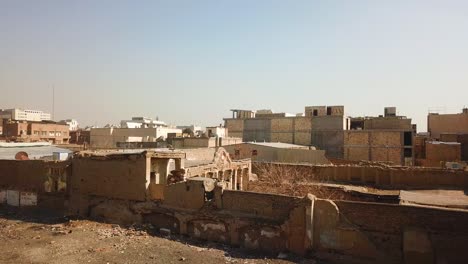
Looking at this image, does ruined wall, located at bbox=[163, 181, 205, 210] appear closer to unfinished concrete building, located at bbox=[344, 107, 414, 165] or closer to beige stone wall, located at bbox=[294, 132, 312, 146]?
unfinished concrete building, located at bbox=[344, 107, 414, 165]

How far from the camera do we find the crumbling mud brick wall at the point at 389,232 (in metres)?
12.6

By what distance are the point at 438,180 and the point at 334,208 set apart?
14.5 metres

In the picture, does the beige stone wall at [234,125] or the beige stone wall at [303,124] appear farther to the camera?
the beige stone wall at [234,125]

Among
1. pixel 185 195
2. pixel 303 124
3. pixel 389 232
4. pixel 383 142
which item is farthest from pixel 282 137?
pixel 389 232

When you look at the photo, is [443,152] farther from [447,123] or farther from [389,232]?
[389,232]

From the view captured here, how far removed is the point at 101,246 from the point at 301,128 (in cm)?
3547

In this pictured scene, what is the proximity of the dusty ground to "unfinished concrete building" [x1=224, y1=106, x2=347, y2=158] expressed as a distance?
31326 millimetres

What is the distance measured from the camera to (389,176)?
26.7m

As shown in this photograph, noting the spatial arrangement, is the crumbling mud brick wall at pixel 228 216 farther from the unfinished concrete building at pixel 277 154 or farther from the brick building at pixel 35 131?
the brick building at pixel 35 131

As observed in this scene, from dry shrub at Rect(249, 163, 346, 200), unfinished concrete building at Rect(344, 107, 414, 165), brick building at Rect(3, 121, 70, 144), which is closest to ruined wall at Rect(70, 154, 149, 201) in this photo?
dry shrub at Rect(249, 163, 346, 200)

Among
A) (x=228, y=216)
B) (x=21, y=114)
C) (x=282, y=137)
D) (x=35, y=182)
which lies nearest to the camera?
(x=228, y=216)

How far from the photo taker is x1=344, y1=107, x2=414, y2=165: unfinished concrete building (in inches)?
1581

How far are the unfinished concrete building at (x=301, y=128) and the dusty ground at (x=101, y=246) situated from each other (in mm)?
31326

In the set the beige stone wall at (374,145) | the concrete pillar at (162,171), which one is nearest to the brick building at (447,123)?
the beige stone wall at (374,145)
